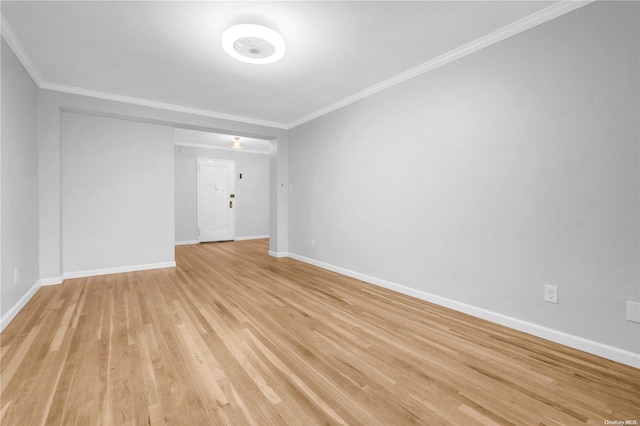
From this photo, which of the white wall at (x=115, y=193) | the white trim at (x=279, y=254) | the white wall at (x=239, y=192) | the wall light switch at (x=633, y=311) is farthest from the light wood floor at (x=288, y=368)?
the white wall at (x=239, y=192)

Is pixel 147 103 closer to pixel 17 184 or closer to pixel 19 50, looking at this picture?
pixel 19 50

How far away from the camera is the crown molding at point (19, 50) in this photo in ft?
7.84

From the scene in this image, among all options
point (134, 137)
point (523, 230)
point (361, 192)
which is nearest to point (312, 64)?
point (361, 192)

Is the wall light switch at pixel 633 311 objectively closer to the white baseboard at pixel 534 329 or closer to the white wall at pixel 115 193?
the white baseboard at pixel 534 329

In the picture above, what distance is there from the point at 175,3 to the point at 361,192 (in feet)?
8.95

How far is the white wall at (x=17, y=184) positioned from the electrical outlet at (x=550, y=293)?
4.36 meters

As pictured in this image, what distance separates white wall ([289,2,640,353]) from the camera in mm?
1929

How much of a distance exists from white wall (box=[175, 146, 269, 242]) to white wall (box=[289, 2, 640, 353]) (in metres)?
4.96

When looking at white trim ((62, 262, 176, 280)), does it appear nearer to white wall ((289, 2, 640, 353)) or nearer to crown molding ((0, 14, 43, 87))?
crown molding ((0, 14, 43, 87))

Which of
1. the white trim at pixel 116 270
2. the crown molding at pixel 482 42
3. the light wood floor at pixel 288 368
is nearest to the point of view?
the light wood floor at pixel 288 368

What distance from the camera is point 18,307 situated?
108 inches

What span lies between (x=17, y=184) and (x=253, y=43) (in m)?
2.64

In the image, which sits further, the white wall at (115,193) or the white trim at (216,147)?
the white trim at (216,147)

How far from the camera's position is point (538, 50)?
2260mm
